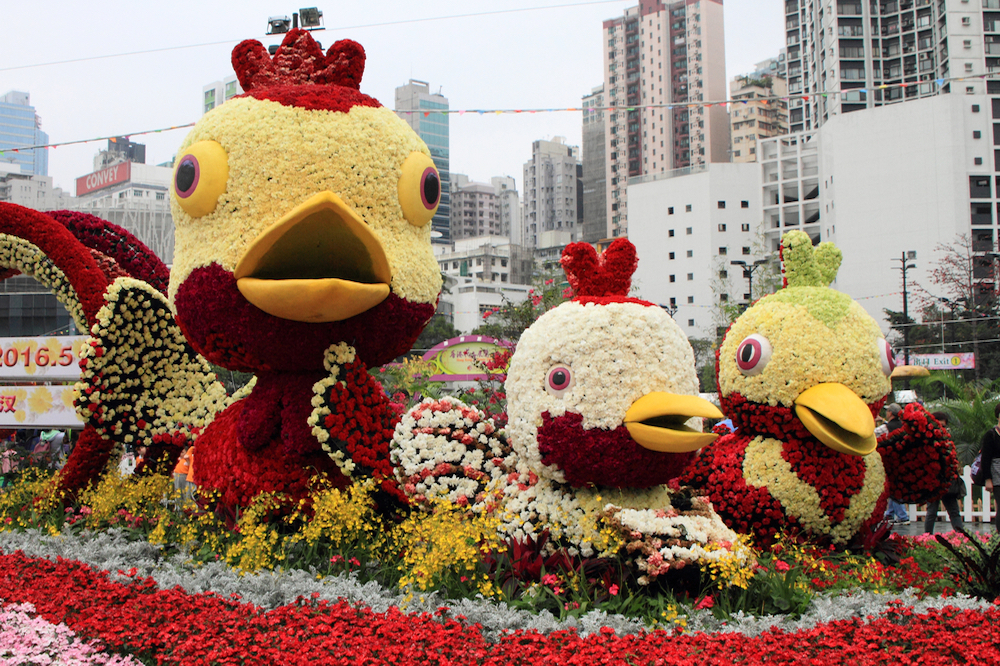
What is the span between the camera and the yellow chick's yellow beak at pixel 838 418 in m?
5.02

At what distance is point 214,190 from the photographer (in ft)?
16.4

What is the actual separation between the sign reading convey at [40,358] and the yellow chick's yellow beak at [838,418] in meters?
8.62

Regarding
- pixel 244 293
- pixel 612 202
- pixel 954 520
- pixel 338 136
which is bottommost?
pixel 954 520

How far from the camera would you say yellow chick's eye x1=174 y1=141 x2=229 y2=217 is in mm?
4984

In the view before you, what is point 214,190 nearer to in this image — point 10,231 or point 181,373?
point 181,373

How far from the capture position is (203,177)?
4992mm

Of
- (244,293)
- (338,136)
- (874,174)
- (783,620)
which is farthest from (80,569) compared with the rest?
(874,174)

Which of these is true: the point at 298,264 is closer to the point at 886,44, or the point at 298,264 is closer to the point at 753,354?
the point at 753,354

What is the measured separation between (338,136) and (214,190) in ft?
2.71

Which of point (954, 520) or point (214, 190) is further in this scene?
point (954, 520)

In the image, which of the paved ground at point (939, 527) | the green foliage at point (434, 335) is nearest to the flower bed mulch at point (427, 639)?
the paved ground at point (939, 527)

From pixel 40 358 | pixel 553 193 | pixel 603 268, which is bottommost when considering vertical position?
pixel 40 358

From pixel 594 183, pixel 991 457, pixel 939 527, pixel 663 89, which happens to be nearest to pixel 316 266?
pixel 991 457

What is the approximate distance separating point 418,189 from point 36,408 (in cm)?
767
